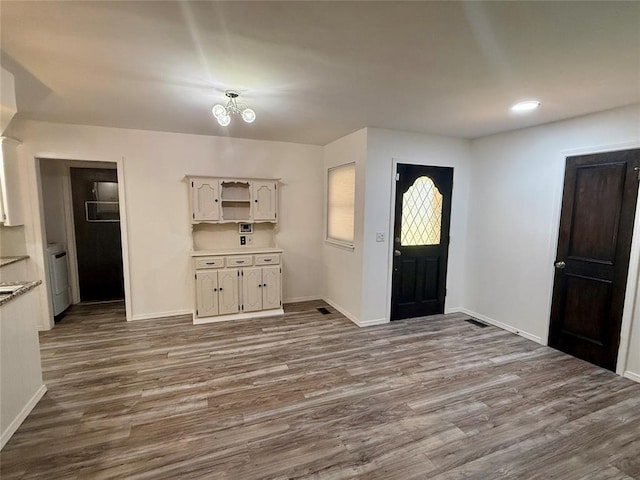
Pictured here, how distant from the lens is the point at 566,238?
10.8 ft

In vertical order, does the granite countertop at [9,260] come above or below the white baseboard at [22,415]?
above

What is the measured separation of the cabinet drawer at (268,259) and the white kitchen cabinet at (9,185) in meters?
2.74

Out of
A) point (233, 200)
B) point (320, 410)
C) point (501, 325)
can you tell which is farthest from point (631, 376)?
point (233, 200)

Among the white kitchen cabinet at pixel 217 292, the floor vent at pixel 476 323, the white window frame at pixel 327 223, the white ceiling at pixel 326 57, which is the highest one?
the white ceiling at pixel 326 57

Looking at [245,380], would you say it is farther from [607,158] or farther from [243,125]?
[607,158]

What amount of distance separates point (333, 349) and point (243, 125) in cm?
282

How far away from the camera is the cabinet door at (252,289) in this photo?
4.26 metres

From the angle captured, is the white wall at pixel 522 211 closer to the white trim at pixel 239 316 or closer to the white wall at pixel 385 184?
the white wall at pixel 385 184

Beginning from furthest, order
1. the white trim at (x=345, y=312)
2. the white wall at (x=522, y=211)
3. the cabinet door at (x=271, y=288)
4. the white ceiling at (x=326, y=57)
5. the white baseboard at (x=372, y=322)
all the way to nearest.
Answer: the cabinet door at (x=271, y=288) → the white trim at (x=345, y=312) → the white baseboard at (x=372, y=322) → the white wall at (x=522, y=211) → the white ceiling at (x=326, y=57)

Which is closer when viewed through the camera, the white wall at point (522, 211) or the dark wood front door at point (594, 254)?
the dark wood front door at point (594, 254)

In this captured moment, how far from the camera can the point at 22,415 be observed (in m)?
2.17

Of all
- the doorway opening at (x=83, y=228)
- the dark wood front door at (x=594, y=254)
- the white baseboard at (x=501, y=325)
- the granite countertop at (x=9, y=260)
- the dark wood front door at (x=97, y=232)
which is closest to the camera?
the dark wood front door at (x=594, y=254)

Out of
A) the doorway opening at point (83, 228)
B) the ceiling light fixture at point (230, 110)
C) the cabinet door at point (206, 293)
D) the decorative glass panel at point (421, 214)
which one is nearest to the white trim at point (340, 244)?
the decorative glass panel at point (421, 214)

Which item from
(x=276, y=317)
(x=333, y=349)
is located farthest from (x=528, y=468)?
(x=276, y=317)
